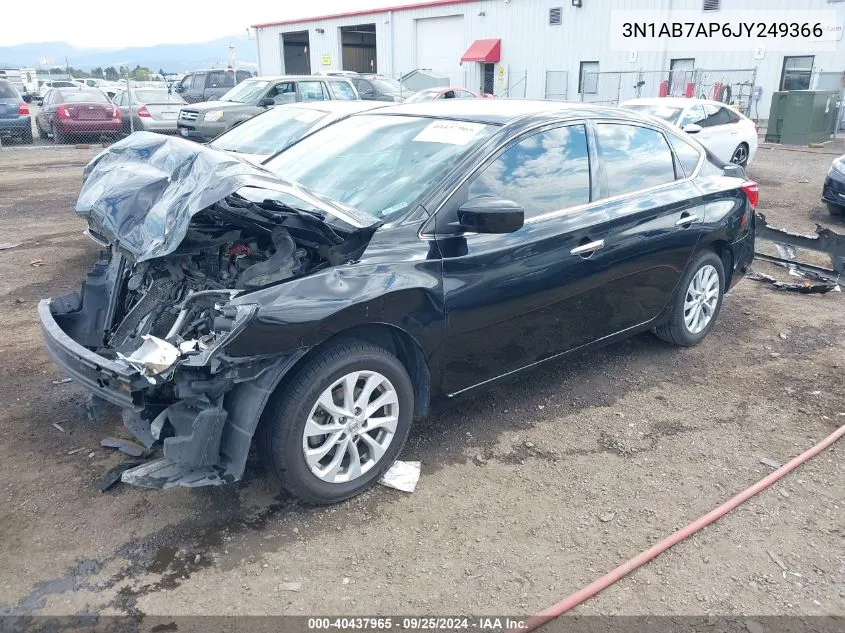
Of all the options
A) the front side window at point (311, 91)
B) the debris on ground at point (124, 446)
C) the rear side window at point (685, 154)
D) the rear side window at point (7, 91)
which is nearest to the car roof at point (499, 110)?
the rear side window at point (685, 154)

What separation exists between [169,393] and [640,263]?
2884 millimetres

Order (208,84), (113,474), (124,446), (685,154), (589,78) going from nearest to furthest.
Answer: (113,474) < (124,446) < (685,154) < (208,84) < (589,78)

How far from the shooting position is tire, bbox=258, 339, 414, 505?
9.66 feet

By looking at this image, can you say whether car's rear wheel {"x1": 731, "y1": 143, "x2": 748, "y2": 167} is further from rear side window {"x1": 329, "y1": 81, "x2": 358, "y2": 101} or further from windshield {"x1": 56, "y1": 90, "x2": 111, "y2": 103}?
windshield {"x1": 56, "y1": 90, "x2": 111, "y2": 103}

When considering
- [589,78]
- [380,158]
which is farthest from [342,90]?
[589,78]

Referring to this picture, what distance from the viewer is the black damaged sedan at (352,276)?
2.87 metres

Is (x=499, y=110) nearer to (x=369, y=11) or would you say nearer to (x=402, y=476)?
(x=402, y=476)

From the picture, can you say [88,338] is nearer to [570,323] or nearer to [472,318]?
[472,318]

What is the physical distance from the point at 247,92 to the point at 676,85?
16.8 metres

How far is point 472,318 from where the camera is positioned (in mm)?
3469

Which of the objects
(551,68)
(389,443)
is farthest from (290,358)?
(551,68)

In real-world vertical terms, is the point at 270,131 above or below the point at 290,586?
above

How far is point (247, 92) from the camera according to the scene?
13.8m

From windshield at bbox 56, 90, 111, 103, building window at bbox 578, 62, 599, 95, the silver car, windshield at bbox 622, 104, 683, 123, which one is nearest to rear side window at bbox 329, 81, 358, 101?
the silver car
